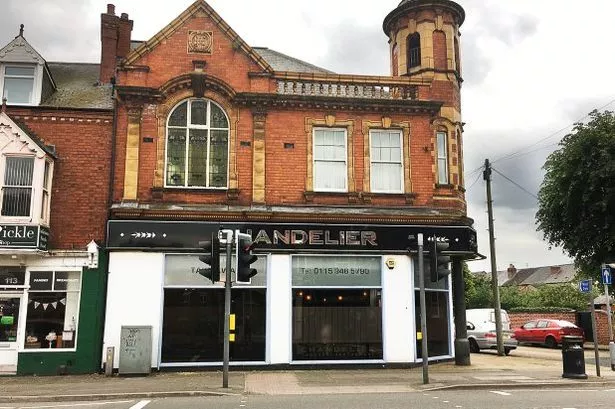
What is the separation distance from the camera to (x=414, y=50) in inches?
812

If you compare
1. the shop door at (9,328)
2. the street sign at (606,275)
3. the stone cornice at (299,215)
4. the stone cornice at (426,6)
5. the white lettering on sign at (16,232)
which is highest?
the stone cornice at (426,6)

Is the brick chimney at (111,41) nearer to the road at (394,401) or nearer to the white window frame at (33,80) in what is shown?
the white window frame at (33,80)

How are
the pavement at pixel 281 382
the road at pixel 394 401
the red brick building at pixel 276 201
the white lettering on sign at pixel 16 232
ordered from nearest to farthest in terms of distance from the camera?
the road at pixel 394 401, the pavement at pixel 281 382, the white lettering on sign at pixel 16 232, the red brick building at pixel 276 201

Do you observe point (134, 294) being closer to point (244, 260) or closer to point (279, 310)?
point (279, 310)

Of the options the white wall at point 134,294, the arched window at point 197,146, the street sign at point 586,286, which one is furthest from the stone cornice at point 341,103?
the street sign at point 586,286

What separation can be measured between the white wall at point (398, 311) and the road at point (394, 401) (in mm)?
4448

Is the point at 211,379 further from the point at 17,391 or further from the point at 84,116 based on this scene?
the point at 84,116

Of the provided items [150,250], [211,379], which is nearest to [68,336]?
[150,250]

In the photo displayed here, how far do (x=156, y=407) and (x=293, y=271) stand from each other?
726 centimetres

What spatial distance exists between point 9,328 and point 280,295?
25.0ft

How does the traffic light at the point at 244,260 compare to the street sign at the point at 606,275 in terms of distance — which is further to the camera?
the street sign at the point at 606,275

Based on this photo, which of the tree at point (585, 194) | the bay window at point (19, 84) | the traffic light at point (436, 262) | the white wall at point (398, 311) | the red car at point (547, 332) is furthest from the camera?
the red car at point (547, 332)

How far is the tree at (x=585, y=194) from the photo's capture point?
77.5ft

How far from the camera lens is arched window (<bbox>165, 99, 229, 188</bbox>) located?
17.7 metres
